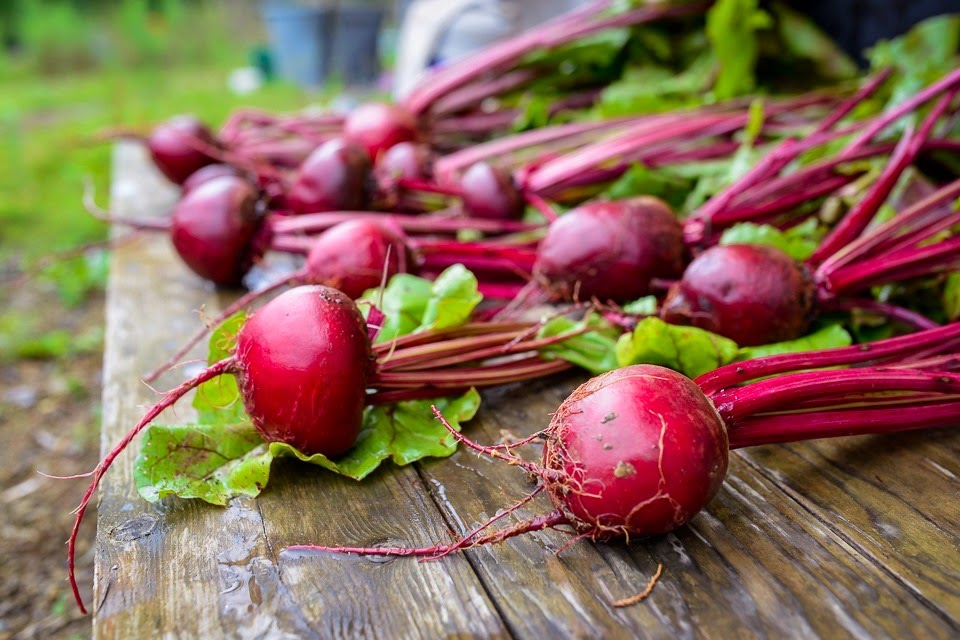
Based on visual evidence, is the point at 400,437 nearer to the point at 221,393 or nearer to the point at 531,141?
the point at 221,393

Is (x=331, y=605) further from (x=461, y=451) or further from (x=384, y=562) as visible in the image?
(x=461, y=451)

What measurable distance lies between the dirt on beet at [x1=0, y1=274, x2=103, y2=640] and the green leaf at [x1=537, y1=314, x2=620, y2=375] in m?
1.80

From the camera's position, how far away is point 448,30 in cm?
445

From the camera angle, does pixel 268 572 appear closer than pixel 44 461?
Yes

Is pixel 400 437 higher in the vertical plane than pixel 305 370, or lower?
lower

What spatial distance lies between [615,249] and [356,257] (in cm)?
66

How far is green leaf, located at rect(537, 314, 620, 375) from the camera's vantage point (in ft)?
→ 5.60

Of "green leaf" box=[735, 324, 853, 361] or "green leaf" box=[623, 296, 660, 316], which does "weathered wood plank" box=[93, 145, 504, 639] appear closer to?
"green leaf" box=[623, 296, 660, 316]

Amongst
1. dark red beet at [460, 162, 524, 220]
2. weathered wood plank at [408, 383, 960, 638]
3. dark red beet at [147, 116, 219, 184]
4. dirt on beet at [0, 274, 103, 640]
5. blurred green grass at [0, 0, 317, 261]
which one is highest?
weathered wood plank at [408, 383, 960, 638]

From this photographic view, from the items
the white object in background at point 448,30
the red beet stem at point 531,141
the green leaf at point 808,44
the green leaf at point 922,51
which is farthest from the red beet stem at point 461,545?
the white object in background at point 448,30

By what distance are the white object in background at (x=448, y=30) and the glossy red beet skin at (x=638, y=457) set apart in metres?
3.36

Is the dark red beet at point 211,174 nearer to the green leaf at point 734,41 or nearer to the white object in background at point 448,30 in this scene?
the white object in background at point 448,30

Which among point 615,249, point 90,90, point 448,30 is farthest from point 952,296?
point 90,90

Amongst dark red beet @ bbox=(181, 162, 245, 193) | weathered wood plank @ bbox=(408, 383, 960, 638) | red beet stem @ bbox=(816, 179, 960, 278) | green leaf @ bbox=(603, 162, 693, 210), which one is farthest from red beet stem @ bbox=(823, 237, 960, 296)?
dark red beet @ bbox=(181, 162, 245, 193)
